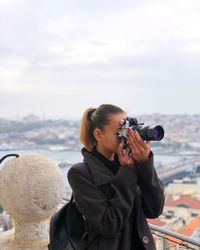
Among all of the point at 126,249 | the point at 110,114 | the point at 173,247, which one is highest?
the point at 110,114

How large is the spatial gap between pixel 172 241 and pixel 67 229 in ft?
4.26

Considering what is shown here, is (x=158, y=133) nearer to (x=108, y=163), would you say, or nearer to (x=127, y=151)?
(x=127, y=151)

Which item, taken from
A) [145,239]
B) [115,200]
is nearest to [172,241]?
[145,239]

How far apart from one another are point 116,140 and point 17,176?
178 cm

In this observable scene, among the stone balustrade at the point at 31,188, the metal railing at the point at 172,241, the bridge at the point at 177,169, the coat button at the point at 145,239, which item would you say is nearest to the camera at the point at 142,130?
the coat button at the point at 145,239

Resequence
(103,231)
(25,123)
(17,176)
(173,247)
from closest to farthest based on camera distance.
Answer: (103,231), (173,247), (17,176), (25,123)

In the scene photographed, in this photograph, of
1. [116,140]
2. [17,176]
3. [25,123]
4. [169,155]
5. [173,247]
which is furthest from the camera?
[169,155]

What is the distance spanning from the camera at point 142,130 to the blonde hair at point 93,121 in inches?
4.4

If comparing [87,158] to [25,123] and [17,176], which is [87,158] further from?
[25,123]

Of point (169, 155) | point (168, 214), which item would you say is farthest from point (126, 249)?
point (169, 155)

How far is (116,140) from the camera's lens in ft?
5.74

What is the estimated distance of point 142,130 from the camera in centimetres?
160

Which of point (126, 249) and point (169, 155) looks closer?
point (126, 249)

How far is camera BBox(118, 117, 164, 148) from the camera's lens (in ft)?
5.17
